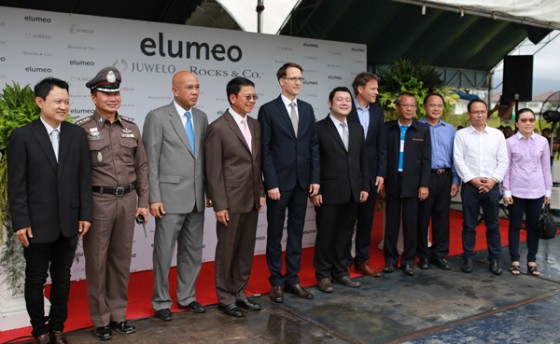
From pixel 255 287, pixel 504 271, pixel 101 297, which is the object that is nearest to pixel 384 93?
pixel 504 271

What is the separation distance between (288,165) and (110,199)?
4.73 feet

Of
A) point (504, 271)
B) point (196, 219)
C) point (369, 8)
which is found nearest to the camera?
point (196, 219)

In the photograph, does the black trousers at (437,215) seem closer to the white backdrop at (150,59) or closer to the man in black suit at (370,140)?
the man in black suit at (370,140)

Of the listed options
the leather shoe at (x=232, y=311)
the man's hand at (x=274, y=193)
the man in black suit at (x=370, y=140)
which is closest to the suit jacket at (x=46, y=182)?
the leather shoe at (x=232, y=311)

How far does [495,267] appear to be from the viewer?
5309 mm

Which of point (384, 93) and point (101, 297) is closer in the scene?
point (101, 297)

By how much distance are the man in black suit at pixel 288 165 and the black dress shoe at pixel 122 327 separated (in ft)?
3.96

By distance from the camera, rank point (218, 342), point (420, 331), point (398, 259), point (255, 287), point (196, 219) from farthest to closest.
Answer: point (398, 259)
point (255, 287)
point (196, 219)
point (420, 331)
point (218, 342)

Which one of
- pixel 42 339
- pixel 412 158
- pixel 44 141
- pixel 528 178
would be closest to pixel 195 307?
pixel 42 339

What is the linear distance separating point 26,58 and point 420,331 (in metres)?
3.81

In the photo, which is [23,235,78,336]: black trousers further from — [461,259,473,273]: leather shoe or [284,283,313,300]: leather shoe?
[461,259,473,273]: leather shoe

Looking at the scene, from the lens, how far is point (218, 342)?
140 inches

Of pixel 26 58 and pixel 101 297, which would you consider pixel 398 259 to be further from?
pixel 26 58

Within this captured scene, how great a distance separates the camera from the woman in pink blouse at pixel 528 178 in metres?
5.18
